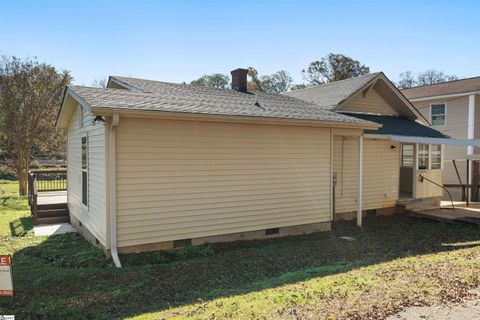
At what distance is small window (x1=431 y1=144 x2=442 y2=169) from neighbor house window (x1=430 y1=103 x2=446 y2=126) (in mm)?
7057

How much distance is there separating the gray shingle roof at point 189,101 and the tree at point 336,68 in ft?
108

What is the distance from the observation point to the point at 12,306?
188 inches

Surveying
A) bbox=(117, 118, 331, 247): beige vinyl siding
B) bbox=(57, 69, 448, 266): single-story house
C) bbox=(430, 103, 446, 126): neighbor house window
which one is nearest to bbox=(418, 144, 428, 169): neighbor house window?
bbox=(57, 69, 448, 266): single-story house

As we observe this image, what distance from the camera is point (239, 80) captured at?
12.2m

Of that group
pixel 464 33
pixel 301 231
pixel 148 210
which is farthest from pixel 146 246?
pixel 464 33

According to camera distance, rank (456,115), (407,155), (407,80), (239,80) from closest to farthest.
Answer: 1. (239,80)
2. (407,155)
3. (456,115)
4. (407,80)

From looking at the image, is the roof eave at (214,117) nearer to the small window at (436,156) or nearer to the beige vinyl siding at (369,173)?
the beige vinyl siding at (369,173)

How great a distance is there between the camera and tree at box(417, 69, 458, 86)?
54.1m

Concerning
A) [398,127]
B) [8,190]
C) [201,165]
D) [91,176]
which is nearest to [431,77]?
[398,127]

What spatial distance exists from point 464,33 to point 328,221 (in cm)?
873

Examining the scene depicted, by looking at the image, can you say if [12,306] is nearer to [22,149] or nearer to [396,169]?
[396,169]

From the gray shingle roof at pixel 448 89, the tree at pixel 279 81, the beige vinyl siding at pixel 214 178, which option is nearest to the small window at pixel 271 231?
the beige vinyl siding at pixel 214 178

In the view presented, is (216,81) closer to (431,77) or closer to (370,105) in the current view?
(431,77)

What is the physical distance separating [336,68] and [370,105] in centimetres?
3037
